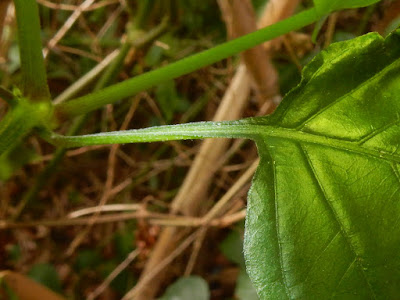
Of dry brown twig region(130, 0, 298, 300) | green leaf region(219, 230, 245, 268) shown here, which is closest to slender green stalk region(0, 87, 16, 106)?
dry brown twig region(130, 0, 298, 300)

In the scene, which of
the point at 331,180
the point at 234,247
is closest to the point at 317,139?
the point at 331,180

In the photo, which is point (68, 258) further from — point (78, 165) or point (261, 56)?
point (261, 56)

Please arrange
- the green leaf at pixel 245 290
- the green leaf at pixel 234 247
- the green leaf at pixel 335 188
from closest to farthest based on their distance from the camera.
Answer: the green leaf at pixel 335 188, the green leaf at pixel 245 290, the green leaf at pixel 234 247

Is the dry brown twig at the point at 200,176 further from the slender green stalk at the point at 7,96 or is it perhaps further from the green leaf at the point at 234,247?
the slender green stalk at the point at 7,96

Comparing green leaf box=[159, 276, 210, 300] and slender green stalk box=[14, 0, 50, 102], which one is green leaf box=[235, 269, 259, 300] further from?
slender green stalk box=[14, 0, 50, 102]

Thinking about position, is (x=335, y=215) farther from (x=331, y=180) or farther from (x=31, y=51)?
(x=31, y=51)

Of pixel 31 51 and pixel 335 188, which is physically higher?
pixel 31 51

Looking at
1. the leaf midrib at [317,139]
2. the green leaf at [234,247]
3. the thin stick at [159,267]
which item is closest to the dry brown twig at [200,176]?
the thin stick at [159,267]

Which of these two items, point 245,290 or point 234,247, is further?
point 234,247
